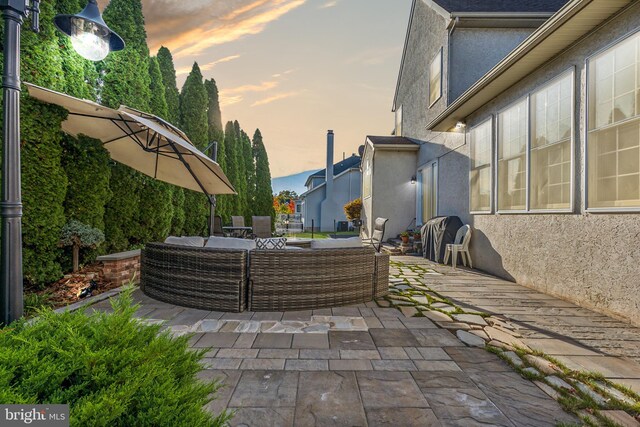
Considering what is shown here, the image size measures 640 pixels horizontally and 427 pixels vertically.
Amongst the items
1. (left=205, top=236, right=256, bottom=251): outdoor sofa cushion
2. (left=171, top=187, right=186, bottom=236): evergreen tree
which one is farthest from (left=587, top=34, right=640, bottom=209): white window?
(left=171, top=187, right=186, bottom=236): evergreen tree

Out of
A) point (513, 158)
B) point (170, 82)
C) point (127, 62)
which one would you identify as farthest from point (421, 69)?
point (127, 62)

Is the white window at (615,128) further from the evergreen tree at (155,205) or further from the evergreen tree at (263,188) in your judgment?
the evergreen tree at (263,188)

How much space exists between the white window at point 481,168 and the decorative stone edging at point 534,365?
3105 mm

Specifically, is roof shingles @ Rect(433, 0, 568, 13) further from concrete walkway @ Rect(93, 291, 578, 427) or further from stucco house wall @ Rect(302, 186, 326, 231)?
stucco house wall @ Rect(302, 186, 326, 231)

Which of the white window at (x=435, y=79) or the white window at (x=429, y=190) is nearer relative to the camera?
the white window at (x=435, y=79)

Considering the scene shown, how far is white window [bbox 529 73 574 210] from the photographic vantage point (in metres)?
4.46

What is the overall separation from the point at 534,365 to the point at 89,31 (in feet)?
17.4

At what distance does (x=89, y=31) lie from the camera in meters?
3.18

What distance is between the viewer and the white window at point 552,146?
4461 millimetres

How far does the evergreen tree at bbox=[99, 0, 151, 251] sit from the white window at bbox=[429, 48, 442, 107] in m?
7.86

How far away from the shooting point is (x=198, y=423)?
2.97 ft

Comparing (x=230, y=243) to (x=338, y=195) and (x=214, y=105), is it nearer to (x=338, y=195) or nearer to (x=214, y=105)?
(x=214, y=105)

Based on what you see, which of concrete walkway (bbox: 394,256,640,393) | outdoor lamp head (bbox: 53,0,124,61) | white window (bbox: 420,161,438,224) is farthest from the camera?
white window (bbox: 420,161,438,224)

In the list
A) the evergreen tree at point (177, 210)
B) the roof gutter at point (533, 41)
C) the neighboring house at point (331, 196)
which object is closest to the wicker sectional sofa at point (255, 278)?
the roof gutter at point (533, 41)
